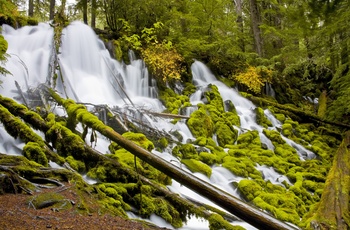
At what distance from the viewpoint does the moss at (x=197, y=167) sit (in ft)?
25.3

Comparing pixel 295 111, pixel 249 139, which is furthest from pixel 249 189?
pixel 295 111

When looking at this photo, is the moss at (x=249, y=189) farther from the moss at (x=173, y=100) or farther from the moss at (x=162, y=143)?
the moss at (x=173, y=100)

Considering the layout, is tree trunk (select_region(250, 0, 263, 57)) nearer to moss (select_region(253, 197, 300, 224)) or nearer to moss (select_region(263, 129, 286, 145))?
moss (select_region(263, 129, 286, 145))

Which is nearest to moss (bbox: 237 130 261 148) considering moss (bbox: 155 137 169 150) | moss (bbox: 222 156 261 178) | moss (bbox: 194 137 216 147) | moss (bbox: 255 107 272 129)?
moss (bbox: 194 137 216 147)

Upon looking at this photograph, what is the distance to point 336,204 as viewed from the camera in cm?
514

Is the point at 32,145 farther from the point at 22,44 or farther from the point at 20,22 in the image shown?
the point at 20,22

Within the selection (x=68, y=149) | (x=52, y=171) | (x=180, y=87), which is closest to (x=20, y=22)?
(x=180, y=87)

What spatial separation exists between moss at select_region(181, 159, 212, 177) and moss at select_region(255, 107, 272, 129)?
5.28 m

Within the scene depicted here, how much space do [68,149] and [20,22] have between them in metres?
9.04

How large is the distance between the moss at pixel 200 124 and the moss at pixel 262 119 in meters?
2.66

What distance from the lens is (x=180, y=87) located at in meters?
13.6

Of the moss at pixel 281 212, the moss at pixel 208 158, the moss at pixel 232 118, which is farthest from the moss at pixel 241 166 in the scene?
the moss at pixel 232 118

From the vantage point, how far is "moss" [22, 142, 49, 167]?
5.52 meters

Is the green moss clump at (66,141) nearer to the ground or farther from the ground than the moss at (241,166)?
farther from the ground
